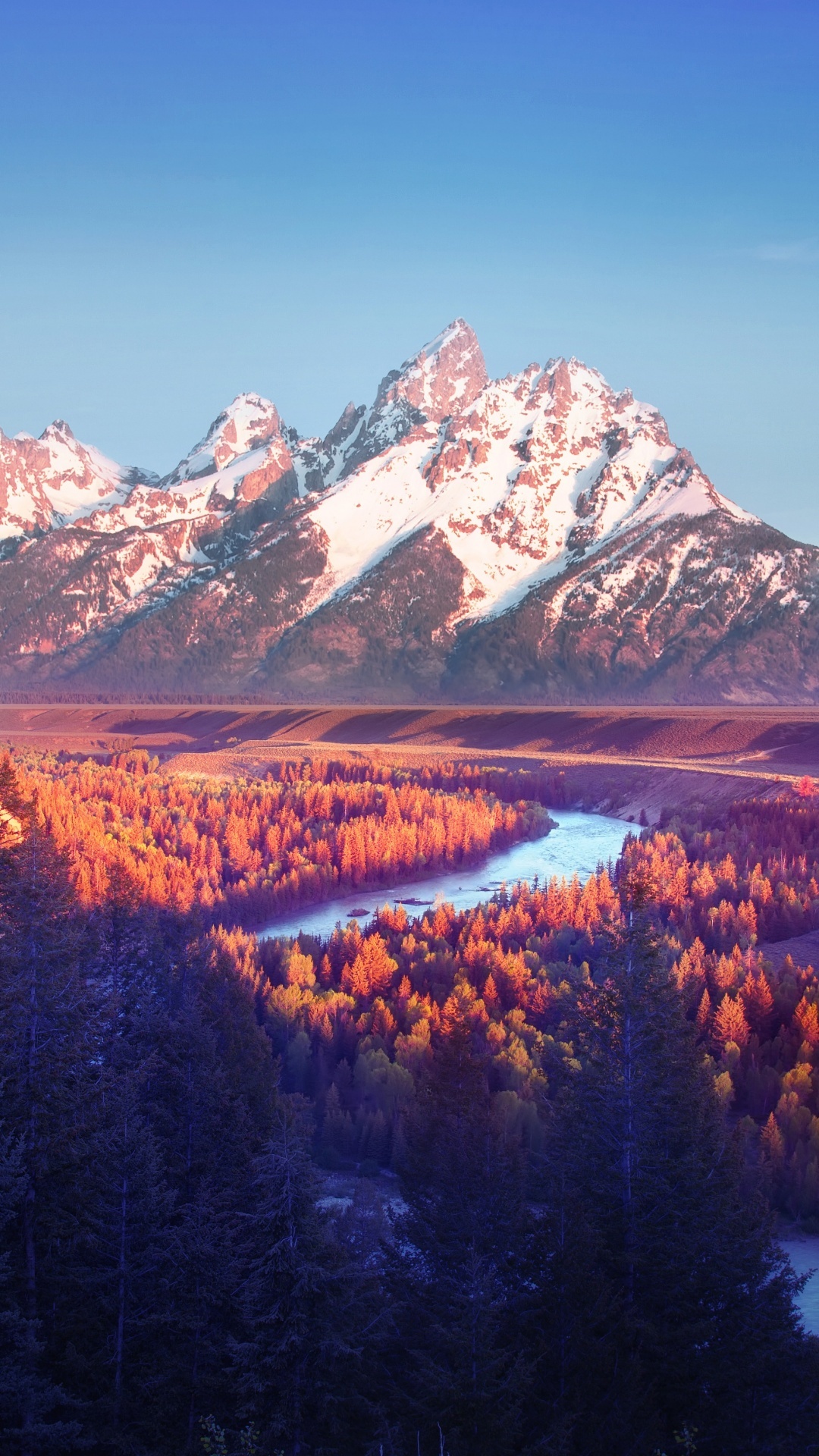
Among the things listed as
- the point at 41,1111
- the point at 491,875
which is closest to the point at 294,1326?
the point at 41,1111


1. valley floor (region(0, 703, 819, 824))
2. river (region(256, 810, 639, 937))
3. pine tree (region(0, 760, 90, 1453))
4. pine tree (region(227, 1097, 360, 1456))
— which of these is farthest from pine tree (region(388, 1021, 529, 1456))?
valley floor (region(0, 703, 819, 824))

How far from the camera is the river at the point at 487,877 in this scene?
248 ft

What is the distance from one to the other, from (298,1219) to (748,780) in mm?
91122

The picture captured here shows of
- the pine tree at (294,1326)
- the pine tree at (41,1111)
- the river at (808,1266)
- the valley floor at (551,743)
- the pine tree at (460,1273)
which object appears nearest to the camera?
the pine tree at (460,1273)

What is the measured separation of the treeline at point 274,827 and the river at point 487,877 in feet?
3.68

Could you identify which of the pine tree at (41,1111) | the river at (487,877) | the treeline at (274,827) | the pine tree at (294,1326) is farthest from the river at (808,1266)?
the river at (487,877)

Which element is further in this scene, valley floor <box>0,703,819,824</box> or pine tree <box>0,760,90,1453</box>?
valley floor <box>0,703,819,824</box>

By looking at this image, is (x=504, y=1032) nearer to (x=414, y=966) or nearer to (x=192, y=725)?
(x=414, y=966)

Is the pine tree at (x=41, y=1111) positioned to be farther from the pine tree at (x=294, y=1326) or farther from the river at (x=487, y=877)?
the river at (x=487, y=877)

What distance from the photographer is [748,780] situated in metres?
105

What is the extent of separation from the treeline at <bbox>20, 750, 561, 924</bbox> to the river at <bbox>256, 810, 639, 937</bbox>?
1123mm

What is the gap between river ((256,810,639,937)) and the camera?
7569cm

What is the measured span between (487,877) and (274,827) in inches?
674

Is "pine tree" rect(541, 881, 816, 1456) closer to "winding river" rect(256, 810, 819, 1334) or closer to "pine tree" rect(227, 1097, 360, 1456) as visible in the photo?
"pine tree" rect(227, 1097, 360, 1456)
